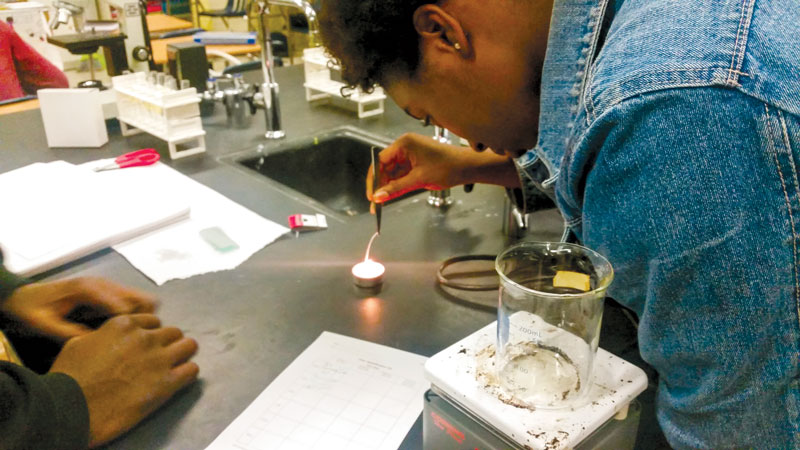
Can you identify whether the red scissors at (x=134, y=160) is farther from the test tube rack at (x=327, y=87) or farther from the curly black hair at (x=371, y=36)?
the curly black hair at (x=371, y=36)

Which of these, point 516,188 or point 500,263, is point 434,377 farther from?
point 516,188

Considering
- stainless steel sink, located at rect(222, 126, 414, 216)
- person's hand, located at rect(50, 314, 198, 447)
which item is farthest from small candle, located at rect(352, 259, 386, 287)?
stainless steel sink, located at rect(222, 126, 414, 216)

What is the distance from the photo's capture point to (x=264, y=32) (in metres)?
1.69

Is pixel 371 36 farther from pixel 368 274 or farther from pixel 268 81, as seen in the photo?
pixel 268 81

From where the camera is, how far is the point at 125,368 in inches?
33.9

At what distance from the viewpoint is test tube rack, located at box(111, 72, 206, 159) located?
1.60 meters

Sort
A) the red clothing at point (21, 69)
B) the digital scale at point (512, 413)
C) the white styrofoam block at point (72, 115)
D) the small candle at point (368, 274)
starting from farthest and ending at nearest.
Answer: the red clothing at point (21, 69) < the white styrofoam block at point (72, 115) < the small candle at point (368, 274) < the digital scale at point (512, 413)

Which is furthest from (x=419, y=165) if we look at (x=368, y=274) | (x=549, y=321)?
(x=549, y=321)

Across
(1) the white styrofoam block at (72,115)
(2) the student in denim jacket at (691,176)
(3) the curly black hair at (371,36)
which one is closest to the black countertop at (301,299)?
(1) the white styrofoam block at (72,115)

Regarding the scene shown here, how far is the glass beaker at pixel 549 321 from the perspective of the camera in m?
0.68

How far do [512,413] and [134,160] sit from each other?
1.29m

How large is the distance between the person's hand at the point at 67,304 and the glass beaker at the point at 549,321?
2.08 ft

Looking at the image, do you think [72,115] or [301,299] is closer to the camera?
[301,299]

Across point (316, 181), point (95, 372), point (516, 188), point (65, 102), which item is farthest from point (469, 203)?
point (65, 102)
